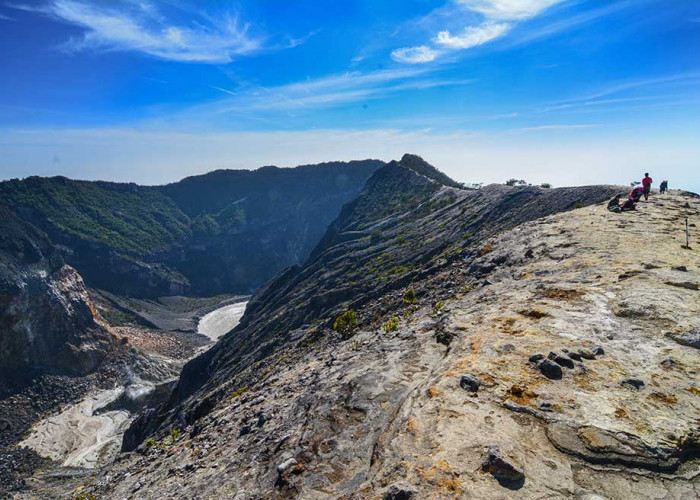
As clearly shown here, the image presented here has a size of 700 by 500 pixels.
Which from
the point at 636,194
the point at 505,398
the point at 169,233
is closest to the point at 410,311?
the point at 505,398

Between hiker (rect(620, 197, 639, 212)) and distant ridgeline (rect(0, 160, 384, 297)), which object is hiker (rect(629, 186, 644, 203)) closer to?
hiker (rect(620, 197, 639, 212))

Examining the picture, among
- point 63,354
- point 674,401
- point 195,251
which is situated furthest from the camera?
point 195,251

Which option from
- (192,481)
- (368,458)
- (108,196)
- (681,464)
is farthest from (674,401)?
(108,196)

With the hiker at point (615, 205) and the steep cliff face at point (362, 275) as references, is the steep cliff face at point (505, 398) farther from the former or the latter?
the steep cliff face at point (362, 275)

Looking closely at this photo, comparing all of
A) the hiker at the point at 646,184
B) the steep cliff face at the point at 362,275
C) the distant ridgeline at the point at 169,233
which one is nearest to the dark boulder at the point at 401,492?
the steep cliff face at the point at 362,275

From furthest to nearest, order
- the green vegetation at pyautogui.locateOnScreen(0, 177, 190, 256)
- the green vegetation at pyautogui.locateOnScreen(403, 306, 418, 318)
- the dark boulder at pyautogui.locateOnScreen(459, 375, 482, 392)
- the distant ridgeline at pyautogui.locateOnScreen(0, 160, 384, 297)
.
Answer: the green vegetation at pyautogui.locateOnScreen(0, 177, 190, 256) < the distant ridgeline at pyautogui.locateOnScreen(0, 160, 384, 297) < the green vegetation at pyautogui.locateOnScreen(403, 306, 418, 318) < the dark boulder at pyautogui.locateOnScreen(459, 375, 482, 392)

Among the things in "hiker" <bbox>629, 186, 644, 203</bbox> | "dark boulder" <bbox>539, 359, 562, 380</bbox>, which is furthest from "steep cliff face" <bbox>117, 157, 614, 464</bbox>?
"dark boulder" <bbox>539, 359, 562, 380</bbox>

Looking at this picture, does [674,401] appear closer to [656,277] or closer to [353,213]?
[656,277]
